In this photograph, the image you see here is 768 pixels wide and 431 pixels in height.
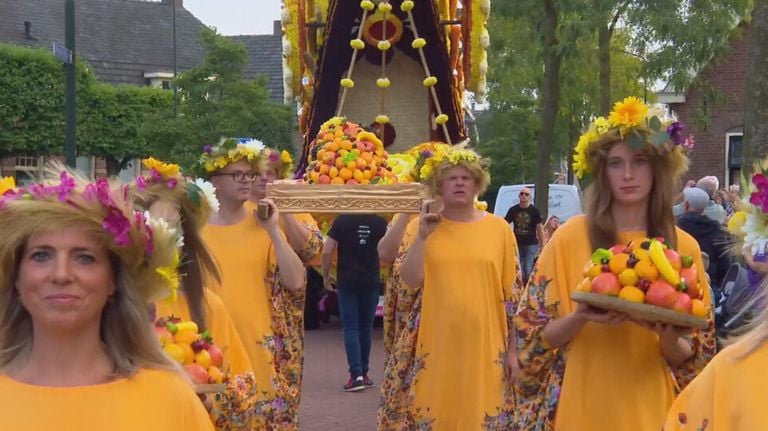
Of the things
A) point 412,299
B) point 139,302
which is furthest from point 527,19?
point 139,302

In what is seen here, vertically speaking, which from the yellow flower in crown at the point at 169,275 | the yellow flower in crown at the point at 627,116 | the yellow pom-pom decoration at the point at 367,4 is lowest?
the yellow flower in crown at the point at 169,275

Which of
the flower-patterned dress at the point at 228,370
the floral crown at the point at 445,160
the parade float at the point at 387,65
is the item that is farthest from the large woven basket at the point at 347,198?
the flower-patterned dress at the point at 228,370

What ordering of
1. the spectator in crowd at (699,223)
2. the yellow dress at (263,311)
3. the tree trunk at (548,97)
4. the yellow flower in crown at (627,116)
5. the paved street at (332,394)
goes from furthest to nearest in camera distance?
1. the tree trunk at (548,97)
2. the spectator in crowd at (699,223)
3. the paved street at (332,394)
4. the yellow dress at (263,311)
5. the yellow flower in crown at (627,116)

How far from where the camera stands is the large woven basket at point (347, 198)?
7.04m

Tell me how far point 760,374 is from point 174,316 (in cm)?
229

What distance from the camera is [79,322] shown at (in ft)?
9.98

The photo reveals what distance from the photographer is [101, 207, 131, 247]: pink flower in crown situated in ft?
10.1

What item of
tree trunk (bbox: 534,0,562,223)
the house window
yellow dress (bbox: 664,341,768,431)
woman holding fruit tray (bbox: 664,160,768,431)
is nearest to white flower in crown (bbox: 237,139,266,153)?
woman holding fruit tray (bbox: 664,160,768,431)

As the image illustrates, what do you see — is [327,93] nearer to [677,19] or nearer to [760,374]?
[760,374]

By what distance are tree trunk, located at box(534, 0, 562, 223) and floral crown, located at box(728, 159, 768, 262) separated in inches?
570

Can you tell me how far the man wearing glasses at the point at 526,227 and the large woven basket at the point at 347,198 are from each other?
1054 centimetres

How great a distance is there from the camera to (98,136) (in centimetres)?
3453

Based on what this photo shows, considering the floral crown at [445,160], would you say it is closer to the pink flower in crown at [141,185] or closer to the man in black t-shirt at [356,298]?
the pink flower in crown at [141,185]

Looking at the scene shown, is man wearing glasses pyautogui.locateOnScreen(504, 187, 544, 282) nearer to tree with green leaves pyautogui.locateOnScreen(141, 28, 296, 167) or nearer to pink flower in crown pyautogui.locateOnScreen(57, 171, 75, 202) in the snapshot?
tree with green leaves pyautogui.locateOnScreen(141, 28, 296, 167)
